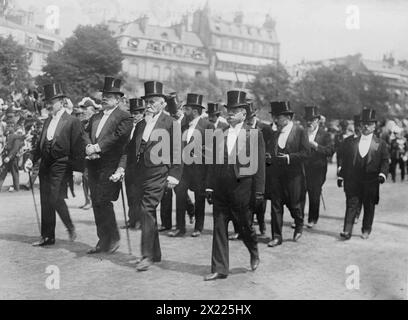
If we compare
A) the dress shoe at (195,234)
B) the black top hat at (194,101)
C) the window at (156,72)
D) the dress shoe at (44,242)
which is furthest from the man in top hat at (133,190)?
the window at (156,72)

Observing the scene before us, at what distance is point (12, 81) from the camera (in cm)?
2588

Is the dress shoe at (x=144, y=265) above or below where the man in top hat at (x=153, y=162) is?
below

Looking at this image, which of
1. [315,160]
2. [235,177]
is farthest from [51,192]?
[315,160]

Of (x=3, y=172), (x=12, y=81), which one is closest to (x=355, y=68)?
(x=12, y=81)

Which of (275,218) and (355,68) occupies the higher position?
(355,68)

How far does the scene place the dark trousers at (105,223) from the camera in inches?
311

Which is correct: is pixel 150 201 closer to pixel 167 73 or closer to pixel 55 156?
pixel 55 156

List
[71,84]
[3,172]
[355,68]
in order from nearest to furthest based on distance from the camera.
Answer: [3,172], [71,84], [355,68]

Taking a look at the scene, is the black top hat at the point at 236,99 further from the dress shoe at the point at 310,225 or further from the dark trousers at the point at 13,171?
the dark trousers at the point at 13,171

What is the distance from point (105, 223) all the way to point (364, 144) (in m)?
→ 4.57

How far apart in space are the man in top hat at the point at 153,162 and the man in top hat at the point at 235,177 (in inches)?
23.4

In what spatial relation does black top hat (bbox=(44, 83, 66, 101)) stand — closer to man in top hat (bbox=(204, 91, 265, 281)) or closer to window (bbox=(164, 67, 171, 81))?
man in top hat (bbox=(204, 91, 265, 281))

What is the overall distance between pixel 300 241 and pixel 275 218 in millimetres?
741

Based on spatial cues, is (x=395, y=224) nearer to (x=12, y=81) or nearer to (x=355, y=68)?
(x=12, y=81)
